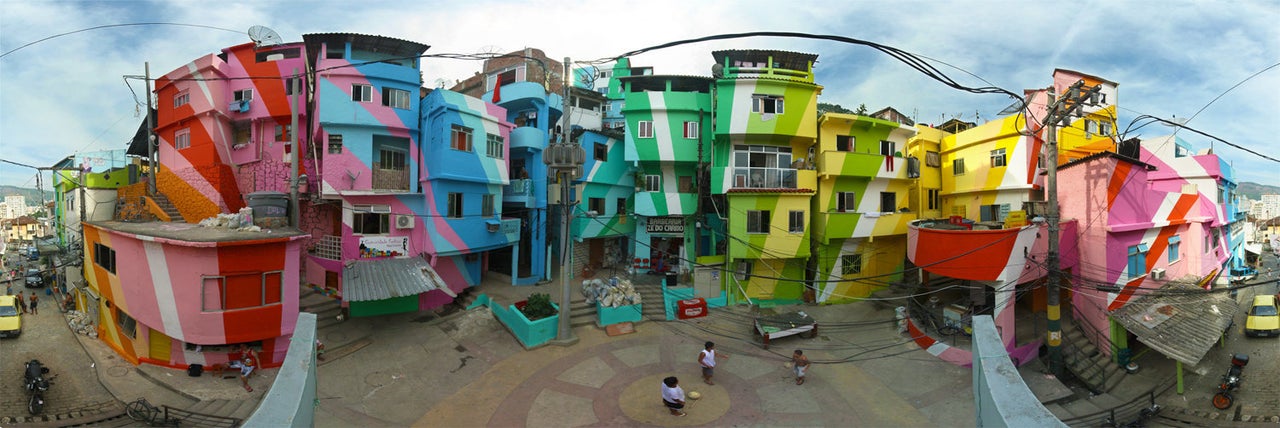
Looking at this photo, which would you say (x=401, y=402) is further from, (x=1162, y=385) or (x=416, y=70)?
(x=1162, y=385)

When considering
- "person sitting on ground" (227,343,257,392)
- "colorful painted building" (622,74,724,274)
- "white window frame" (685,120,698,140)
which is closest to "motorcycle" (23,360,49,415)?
"person sitting on ground" (227,343,257,392)

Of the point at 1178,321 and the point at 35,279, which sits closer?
the point at 1178,321

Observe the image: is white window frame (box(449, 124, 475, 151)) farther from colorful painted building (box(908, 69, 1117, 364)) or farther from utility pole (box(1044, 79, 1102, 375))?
utility pole (box(1044, 79, 1102, 375))

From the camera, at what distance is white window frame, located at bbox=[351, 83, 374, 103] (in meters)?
16.1

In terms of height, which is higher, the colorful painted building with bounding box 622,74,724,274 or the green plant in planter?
the colorful painted building with bounding box 622,74,724,274

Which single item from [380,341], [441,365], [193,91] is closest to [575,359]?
[441,365]

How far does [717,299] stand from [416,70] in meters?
15.6

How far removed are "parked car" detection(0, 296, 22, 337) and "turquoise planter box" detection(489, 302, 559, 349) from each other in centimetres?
1975

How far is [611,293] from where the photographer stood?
16312 mm

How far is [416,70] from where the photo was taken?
17359 mm

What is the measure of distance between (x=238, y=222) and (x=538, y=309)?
937 cm

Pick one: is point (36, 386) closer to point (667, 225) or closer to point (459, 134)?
point (459, 134)

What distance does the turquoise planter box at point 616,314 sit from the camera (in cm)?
1576

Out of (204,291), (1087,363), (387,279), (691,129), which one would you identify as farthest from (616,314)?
(1087,363)
